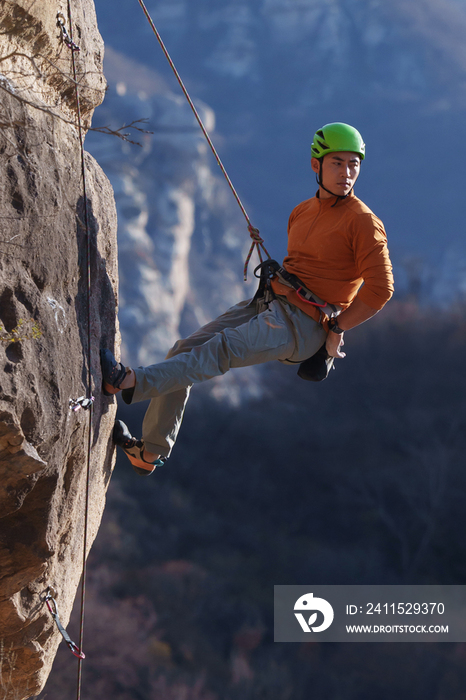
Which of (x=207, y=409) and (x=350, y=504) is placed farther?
(x=207, y=409)

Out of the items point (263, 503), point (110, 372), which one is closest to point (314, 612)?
point (263, 503)

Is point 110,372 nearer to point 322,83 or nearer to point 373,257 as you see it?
point 373,257

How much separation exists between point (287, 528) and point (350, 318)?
20911 millimetres

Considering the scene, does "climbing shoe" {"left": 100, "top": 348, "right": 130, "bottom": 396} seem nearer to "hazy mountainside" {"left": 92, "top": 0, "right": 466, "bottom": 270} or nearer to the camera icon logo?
the camera icon logo

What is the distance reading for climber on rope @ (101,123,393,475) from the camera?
142 inches

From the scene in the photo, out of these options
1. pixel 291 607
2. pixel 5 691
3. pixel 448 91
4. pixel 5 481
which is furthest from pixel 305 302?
pixel 448 91

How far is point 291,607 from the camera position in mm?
20641

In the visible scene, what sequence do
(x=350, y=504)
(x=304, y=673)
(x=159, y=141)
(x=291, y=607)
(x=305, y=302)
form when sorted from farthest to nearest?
(x=159, y=141) < (x=350, y=504) < (x=291, y=607) < (x=304, y=673) < (x=305, y=302)

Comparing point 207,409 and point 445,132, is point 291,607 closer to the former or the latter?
point 207,409

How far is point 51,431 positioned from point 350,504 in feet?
74.7

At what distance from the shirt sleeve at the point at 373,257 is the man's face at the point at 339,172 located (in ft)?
0.82

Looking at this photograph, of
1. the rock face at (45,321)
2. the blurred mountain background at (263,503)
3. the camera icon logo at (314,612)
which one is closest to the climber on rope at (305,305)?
the rock face at (45,321)

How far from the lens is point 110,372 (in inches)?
146

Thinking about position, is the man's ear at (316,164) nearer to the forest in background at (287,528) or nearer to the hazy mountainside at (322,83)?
the forest in background at (287,528)
